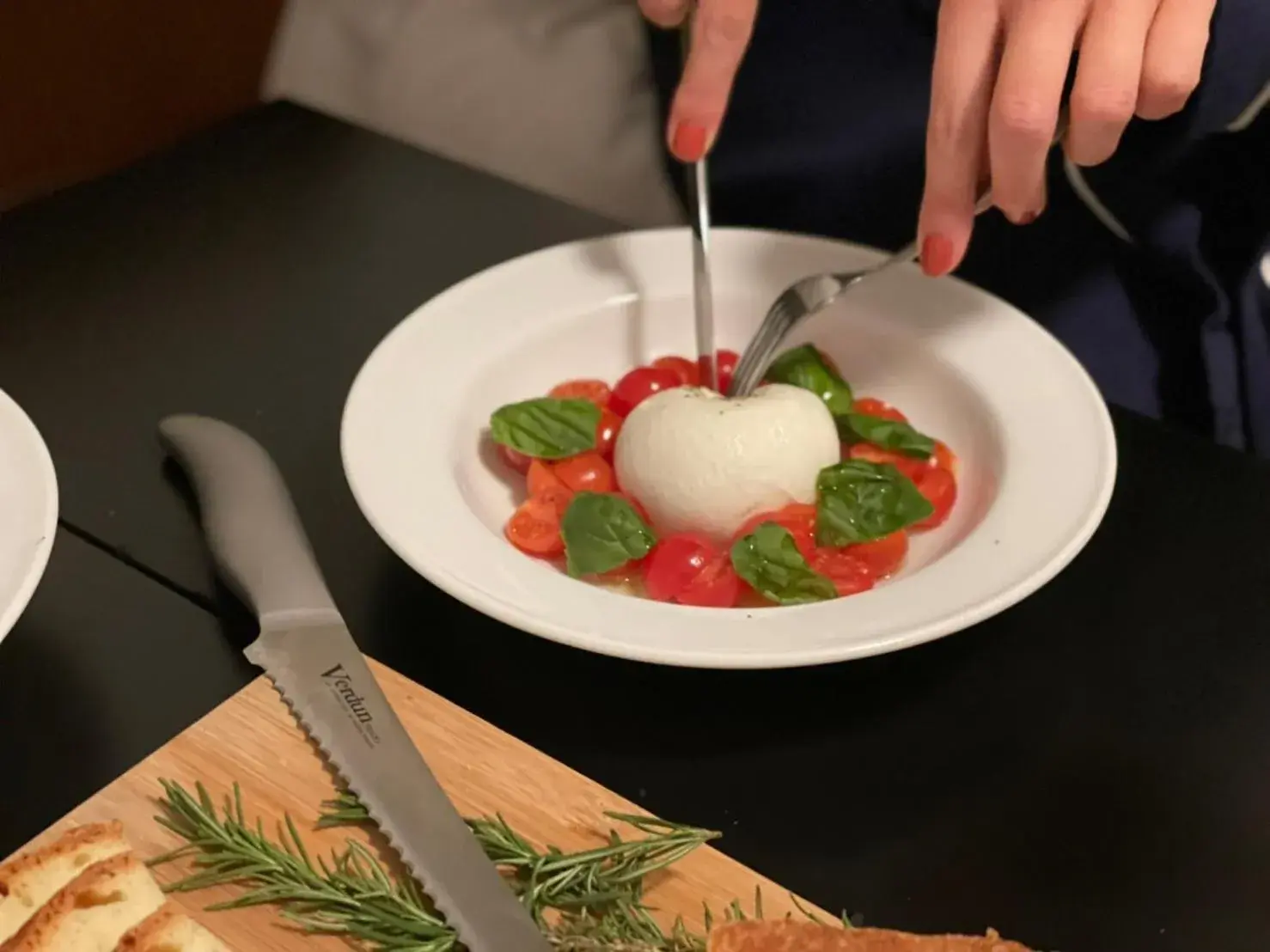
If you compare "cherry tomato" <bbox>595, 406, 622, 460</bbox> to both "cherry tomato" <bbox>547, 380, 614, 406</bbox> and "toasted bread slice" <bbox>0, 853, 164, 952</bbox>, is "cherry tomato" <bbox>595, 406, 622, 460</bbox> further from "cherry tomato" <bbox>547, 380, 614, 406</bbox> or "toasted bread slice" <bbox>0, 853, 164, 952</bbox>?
"toasted bread slice" <bbox>0, 853, 164, 952</bbox>

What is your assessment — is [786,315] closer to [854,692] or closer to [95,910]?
[854,692]

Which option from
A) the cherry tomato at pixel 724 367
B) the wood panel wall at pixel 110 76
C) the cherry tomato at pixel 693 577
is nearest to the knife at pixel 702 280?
the cherry tomato at pixel 724 367

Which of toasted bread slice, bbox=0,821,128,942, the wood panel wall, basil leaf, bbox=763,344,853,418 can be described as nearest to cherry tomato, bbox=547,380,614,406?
basil leaf, bbox=763,344,853,418

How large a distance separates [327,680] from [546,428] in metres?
0.27

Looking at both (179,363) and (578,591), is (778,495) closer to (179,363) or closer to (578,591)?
(578,591)

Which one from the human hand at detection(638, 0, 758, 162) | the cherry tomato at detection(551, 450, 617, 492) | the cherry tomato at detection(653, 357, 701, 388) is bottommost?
the cherry tomato at detection(551, 450, 617, 492)

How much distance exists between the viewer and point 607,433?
945mm

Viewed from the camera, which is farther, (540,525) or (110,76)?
(110,76)

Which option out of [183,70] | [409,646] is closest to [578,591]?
[409,646]

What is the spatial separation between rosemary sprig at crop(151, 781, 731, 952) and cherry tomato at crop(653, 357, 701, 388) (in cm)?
43

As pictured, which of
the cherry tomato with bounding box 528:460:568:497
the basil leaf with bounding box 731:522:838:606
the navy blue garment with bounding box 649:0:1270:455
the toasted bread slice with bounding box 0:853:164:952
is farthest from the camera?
the navy blue garment with bounding box 649:0:1270:455

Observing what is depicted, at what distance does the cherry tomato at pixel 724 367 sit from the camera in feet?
3.32

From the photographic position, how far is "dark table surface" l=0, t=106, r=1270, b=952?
0.68 meters

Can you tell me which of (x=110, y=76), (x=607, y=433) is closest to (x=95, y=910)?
(x=607, y=433)
